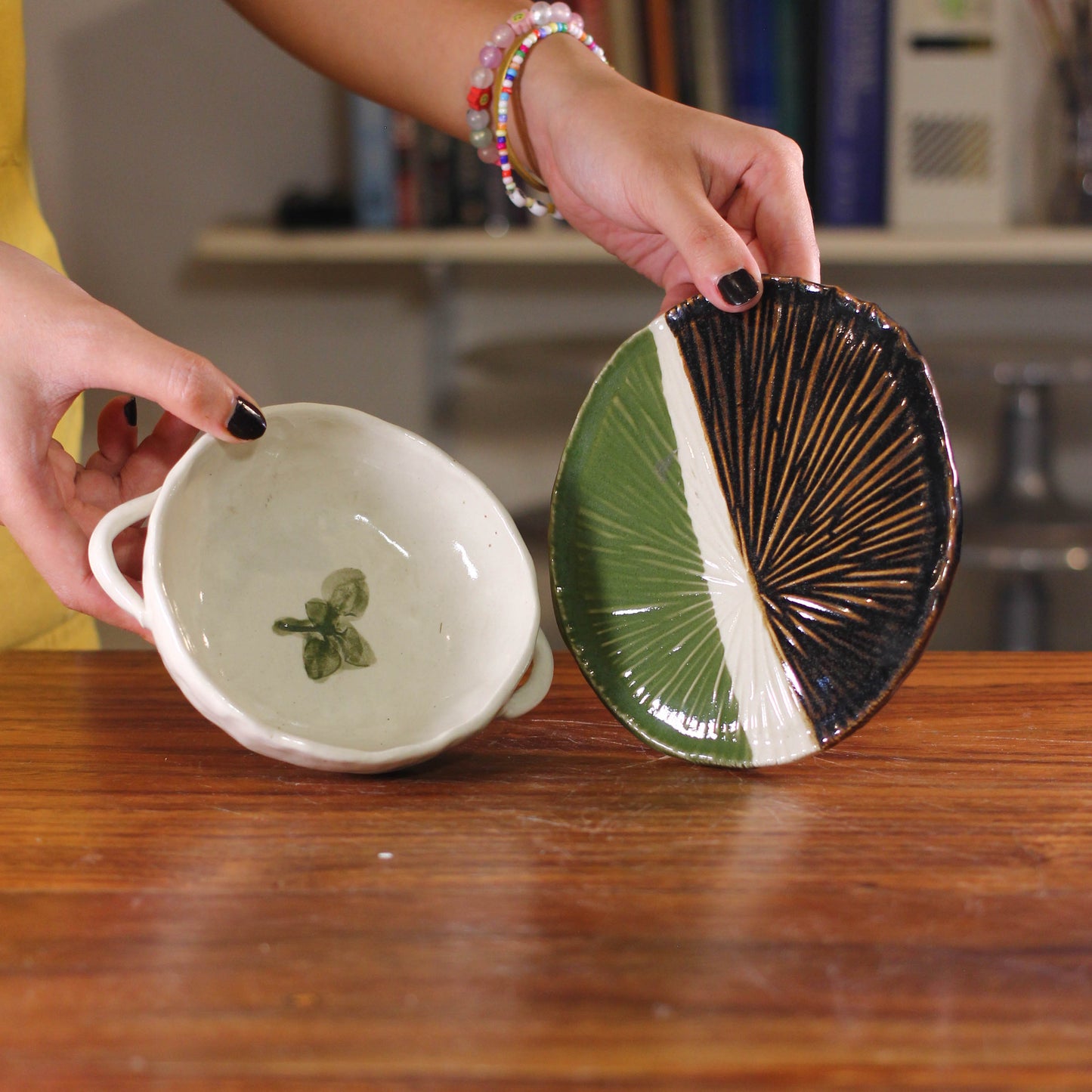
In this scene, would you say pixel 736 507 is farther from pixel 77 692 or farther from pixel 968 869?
pixel 77 692

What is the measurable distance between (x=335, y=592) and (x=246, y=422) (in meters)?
0.09

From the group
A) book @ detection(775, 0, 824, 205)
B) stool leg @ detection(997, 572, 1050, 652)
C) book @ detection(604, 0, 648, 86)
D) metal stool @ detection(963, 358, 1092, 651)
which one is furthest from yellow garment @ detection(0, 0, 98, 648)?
stool leg @ detection(997, 572, 1050, 652)

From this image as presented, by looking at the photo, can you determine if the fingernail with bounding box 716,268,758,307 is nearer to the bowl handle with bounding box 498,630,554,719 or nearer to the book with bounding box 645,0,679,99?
the bowl handle with bounding box 498,630,554,719

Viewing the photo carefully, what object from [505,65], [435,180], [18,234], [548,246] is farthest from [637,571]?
[435,180]

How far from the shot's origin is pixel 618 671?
55 cm

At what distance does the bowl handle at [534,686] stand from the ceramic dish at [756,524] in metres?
0.02

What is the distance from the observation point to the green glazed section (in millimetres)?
536

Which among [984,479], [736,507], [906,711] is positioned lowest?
[984,479]

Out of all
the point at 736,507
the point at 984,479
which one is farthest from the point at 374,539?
the point at 984,479

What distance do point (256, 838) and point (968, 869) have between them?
249mm

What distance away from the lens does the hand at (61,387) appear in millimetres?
512

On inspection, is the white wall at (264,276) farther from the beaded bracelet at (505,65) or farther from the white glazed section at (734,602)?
the white glazed section at (734,602)

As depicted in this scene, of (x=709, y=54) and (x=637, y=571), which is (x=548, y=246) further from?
(x=637, y=571)

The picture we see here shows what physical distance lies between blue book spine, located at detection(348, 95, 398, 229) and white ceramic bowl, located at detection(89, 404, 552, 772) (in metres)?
1.07
